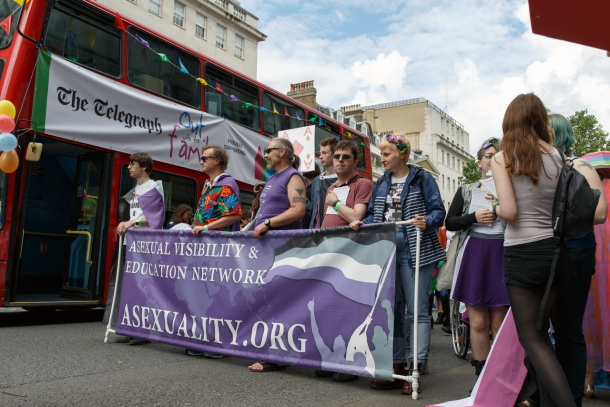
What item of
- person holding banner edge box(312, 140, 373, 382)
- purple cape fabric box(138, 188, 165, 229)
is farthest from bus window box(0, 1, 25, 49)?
person holding banner edge box(312, 140, 373, 382)

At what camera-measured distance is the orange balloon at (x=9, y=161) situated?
18.9ft

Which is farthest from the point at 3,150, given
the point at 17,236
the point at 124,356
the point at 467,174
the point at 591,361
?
the point at 467,174

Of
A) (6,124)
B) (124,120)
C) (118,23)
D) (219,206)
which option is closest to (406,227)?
(219,206)

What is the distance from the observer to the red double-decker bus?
616cm

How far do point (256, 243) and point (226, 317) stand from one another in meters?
0.70

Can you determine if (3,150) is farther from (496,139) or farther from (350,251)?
(496,139)

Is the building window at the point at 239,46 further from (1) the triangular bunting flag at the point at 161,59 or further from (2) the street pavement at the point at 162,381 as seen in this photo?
(2) the street pavement at the point at 162,381

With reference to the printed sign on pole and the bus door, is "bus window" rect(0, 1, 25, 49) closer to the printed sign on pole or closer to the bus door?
the bus door

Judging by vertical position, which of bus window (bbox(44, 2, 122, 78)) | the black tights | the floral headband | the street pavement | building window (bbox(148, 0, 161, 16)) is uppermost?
building window (bbox(148, 0, 161, 16))

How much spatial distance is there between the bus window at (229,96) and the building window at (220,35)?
21829 millimetres

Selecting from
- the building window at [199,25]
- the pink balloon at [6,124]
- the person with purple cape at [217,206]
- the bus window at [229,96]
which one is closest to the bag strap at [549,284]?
the person with purple cape at [217,206]

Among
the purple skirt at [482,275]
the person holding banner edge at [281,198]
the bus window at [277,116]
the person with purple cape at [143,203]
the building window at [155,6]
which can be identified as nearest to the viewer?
the purple skirt at [482,275]

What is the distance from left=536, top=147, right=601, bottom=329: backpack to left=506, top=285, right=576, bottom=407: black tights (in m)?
0.05

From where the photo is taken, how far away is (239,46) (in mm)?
31234
